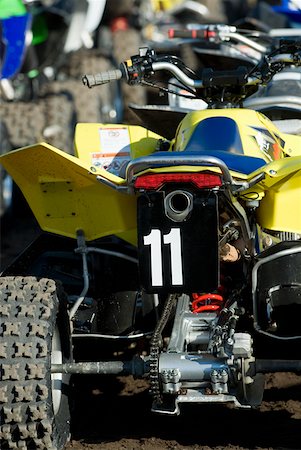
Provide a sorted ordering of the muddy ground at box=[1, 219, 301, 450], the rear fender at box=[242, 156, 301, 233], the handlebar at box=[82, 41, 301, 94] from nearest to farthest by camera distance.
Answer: the rear fender at box=[242, 156, 301, 233], the muddy ground at box=[1, 219, 301, 450], the handlebar at box=[82, 41, 301, 94]

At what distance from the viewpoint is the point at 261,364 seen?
14.6 feet

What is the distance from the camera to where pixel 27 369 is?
4332 millimetres

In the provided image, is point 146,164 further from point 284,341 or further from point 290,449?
point 290,449

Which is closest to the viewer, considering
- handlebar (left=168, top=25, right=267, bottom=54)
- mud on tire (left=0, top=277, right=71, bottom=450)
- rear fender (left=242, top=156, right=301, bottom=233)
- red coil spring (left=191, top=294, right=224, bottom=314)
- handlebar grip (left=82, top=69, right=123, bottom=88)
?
mud on tire (left=0, top=277, right=71, bottom=450)

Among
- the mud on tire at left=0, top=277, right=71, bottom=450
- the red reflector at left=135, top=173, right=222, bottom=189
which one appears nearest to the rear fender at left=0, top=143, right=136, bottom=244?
the red reflector at left=135, top=173, right=222, bottom=189

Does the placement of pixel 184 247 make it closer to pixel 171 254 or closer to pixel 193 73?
pixel 171 254

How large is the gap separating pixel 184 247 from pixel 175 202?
0.60 ft

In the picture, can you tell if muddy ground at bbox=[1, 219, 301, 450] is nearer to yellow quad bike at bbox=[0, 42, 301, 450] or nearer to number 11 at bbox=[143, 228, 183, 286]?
yellow quad bike at bbox=[0, 42, 301, 450]

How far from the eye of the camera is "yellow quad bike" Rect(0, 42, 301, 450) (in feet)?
14.4

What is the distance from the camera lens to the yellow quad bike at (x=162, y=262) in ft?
14.4

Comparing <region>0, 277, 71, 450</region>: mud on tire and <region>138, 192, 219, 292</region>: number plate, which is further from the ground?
<region>138, 192, 219, 292</region>: number plate

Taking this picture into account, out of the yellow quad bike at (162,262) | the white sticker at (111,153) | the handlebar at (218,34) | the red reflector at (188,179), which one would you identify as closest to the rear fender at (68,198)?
the yellow quad bike at (162,262)

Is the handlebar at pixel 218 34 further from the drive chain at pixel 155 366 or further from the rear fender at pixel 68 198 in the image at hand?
the drive chain at pixel 155 366

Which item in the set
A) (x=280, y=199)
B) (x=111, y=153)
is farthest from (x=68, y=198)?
(x=280, y=199)
